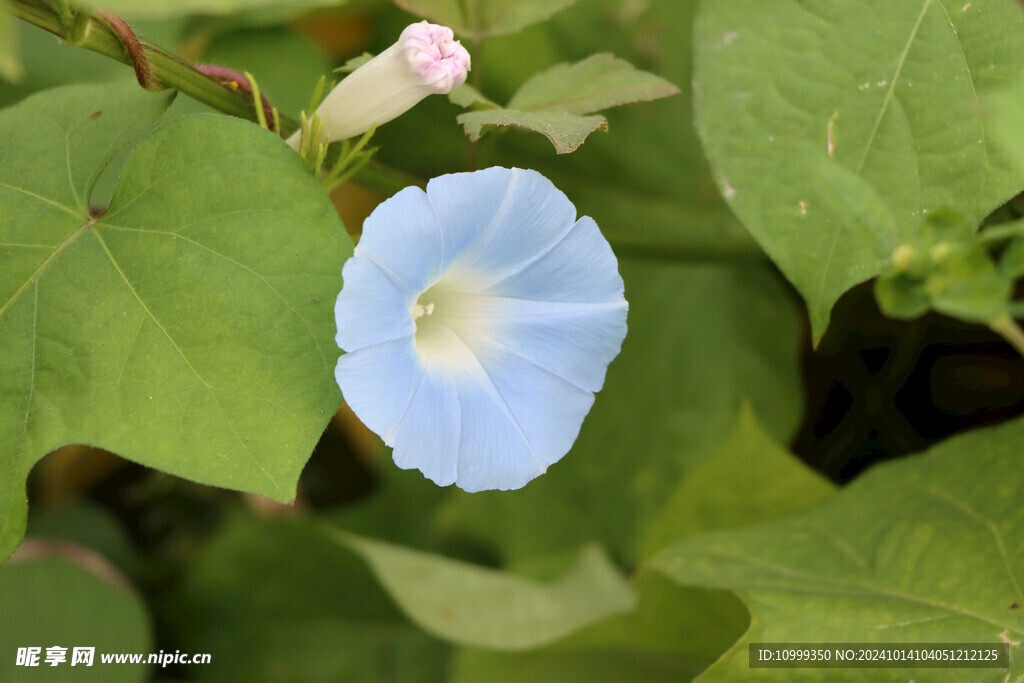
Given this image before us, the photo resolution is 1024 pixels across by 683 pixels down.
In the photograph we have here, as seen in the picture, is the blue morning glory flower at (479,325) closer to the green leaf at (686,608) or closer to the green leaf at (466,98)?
the green leaf at (466,98)

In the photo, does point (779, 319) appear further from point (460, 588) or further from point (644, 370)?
point (460, 588)

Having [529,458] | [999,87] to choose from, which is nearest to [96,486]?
[529,458]

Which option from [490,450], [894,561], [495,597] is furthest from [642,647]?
[490,450]

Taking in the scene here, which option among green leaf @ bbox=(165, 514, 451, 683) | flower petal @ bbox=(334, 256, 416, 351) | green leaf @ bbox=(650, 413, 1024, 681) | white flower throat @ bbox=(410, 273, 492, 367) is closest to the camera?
flower petal @ bbox=(334, 256, 416, 351)

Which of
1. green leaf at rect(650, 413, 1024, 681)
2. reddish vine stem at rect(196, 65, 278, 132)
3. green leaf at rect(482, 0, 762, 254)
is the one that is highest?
reddish vine stem at rect(196, 65, 278, 132)

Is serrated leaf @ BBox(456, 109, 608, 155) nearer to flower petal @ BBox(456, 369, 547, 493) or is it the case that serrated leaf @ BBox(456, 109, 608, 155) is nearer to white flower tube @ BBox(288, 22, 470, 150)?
white flower tube @ BBox(288, 22, 470, 150)

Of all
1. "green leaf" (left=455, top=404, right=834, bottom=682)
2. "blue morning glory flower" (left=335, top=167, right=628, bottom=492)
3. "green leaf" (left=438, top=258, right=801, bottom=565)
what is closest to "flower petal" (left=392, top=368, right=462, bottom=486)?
"blue morning glory flower" (left=335, top=167, right=628, bottom=492)

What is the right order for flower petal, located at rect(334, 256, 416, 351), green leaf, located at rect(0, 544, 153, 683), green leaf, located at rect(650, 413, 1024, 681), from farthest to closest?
green leaf, located at rect(0, 544, 153, 683) → green leaf, located at rect(650, 413, 1024, 681) → flower petal, located at rect(334, 256, 416, 351)
